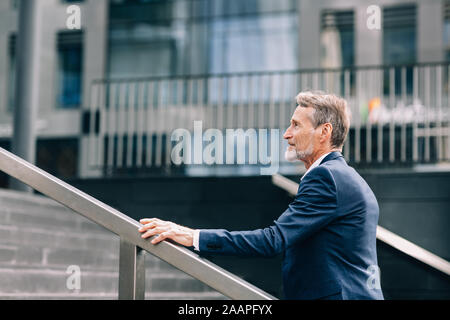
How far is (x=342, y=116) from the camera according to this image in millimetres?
2693

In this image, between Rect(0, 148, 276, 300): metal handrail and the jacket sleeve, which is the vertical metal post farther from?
the jacket sleeve

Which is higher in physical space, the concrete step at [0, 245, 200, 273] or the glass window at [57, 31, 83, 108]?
the glass window at [57, 31, 83, 108]

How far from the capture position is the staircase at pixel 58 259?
15.0 ft

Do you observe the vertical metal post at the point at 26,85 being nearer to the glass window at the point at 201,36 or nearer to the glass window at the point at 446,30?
the glass window at the point at 201,36

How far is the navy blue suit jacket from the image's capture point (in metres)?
2.44

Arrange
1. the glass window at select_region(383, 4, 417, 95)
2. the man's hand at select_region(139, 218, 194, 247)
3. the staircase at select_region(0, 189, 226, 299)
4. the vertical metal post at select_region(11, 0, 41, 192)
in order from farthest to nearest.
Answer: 1. the glass window at select_region(383, 4, 417, 95)
2. the vertical metal post at select_region(11, 0, 41, 192)
3. the staircase at select_region(0, 189, 226, 299)
4. the man's hand at select_region(139, 218, 194, 247)

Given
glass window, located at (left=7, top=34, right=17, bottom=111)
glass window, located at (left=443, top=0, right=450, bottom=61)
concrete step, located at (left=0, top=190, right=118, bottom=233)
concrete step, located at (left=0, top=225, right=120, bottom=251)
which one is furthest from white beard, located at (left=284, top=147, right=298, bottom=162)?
glass window, located at (left=7, top=34, right=17, bottom=111)

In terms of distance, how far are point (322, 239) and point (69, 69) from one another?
47.9ft

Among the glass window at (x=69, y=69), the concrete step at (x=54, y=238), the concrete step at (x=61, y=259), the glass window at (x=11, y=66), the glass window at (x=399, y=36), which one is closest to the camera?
the concrete step at (x=61, y=259)

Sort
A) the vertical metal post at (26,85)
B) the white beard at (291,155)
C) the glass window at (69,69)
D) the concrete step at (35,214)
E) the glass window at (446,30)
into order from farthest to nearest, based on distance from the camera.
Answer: the glass window at (69,69), the glass window at (446,30), the vertical metal post at (26,85), the concrete step at (35,214), the white beard at (291,155)

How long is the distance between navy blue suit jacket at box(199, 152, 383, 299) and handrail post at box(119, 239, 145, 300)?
0.25 m

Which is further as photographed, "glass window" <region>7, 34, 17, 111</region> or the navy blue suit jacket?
"glass window" <region>7, 34, 17, 111</region>

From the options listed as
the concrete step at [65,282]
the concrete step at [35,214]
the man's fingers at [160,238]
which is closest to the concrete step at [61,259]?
the concrete step at [65,282]

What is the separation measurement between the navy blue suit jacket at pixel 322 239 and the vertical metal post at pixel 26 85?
5.36 meters
